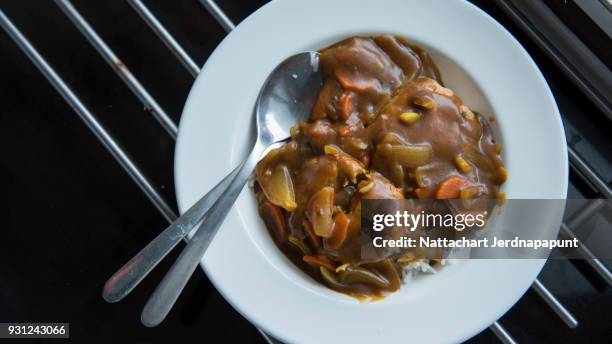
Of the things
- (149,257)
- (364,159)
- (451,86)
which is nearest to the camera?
(149,257)

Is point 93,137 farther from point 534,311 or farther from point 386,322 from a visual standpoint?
point 534,311

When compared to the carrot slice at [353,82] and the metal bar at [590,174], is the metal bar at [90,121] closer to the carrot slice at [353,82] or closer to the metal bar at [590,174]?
the carrot slice at [353,82]

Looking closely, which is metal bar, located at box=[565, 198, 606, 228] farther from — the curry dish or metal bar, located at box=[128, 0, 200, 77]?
metal bar, located at box=[128, 0, 200, 77]

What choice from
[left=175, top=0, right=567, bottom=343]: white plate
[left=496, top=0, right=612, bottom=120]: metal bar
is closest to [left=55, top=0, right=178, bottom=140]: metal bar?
[left=175, top=0, right=567, bottom=343]: white plate

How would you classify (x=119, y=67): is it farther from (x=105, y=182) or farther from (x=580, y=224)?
(x=580, y=224)

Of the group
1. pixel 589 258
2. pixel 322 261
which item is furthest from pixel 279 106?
pixel 589 258

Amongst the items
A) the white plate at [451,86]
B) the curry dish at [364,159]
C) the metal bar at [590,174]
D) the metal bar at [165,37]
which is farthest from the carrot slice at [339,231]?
the metal bar at [590,174]
